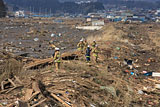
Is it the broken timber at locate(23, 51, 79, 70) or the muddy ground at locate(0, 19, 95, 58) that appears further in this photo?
the muddy ground at locate(0, 19, 95, 58)

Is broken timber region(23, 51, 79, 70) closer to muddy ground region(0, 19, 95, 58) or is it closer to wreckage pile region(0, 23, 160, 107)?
wreckage pile region(0, 23, 160, 107)

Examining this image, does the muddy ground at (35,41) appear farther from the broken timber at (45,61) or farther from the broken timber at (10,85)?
the broken timber at (10,85)

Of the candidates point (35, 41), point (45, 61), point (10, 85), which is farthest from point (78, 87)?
point (35, 41)

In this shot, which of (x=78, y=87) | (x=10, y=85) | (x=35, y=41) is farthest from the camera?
(x=35, y=41)

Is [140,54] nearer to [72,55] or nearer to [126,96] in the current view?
[72,55]

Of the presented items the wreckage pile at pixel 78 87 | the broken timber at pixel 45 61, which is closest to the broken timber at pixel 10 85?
the wreckage pile at pixel 78 87

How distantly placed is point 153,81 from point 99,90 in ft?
11.4

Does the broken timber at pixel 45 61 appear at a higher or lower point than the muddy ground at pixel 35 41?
higher

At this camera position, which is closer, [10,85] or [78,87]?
[10,85]

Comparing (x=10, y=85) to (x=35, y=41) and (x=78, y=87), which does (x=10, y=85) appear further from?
(x=35, y=41)

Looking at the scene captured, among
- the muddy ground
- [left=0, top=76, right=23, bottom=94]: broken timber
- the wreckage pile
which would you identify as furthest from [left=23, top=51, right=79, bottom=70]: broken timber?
the muddy ground

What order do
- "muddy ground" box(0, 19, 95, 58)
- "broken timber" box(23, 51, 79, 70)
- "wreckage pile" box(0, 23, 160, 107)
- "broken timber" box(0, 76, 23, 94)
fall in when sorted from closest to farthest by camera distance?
"wreckage pile" box(0, 23, 160, 107) < "broken timber" box(0, 76, 23, 94) < "broken timber" box(23, 51, 79, 70) < "muddy ground" box(0, 19, 95, 58)

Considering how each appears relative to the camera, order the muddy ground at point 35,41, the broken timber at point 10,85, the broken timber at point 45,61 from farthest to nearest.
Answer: the muddy ground at point 35,41 → the broken timber at point 45,61 → the broken timber at point 10,85

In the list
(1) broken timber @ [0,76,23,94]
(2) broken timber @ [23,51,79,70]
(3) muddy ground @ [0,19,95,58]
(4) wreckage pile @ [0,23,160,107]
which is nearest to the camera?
(4) wreckage pile @ [0,23,160,107]
